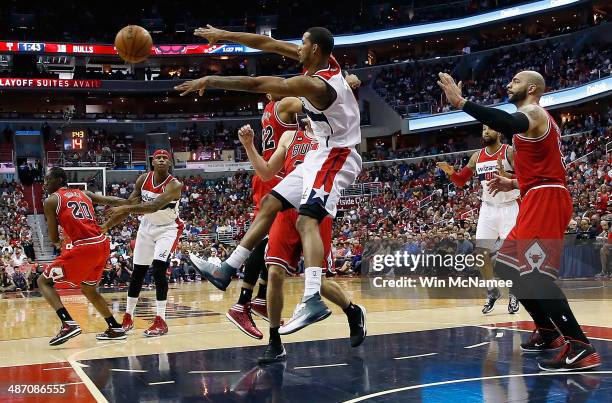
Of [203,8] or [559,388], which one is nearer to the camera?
[559,388]

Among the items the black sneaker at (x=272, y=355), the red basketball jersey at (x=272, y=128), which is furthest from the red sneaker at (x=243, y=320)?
the red basketball jersey at (x=272, y=128)

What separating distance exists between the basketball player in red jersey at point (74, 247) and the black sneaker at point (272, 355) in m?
2.54

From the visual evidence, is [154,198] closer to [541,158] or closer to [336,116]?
[336,116]

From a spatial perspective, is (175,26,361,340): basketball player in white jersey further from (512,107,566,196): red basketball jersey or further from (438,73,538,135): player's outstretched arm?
(512,107,566,196): red basketball jersey

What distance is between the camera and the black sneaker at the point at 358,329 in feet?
16.9

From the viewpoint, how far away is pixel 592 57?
29.1 metres

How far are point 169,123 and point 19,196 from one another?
11.6 metres

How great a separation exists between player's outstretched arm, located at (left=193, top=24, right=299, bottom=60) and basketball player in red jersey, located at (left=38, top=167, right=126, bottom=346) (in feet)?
9.26

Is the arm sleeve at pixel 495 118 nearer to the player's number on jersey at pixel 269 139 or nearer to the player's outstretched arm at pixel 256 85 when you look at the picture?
the player's outstretched arm at pixel 256 85

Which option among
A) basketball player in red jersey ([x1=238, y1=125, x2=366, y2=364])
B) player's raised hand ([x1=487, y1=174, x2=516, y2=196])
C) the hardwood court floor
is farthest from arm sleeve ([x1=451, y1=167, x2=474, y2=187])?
basketball player in red jersey ([x1=238, y1=125, x2=366, y2=364])

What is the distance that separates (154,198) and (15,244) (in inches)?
694

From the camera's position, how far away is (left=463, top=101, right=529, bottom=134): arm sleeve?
4.46 metres

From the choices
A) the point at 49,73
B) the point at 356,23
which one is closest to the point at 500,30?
the point at 356,23

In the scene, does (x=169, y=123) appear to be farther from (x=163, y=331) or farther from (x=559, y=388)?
(x=559, y=388)
